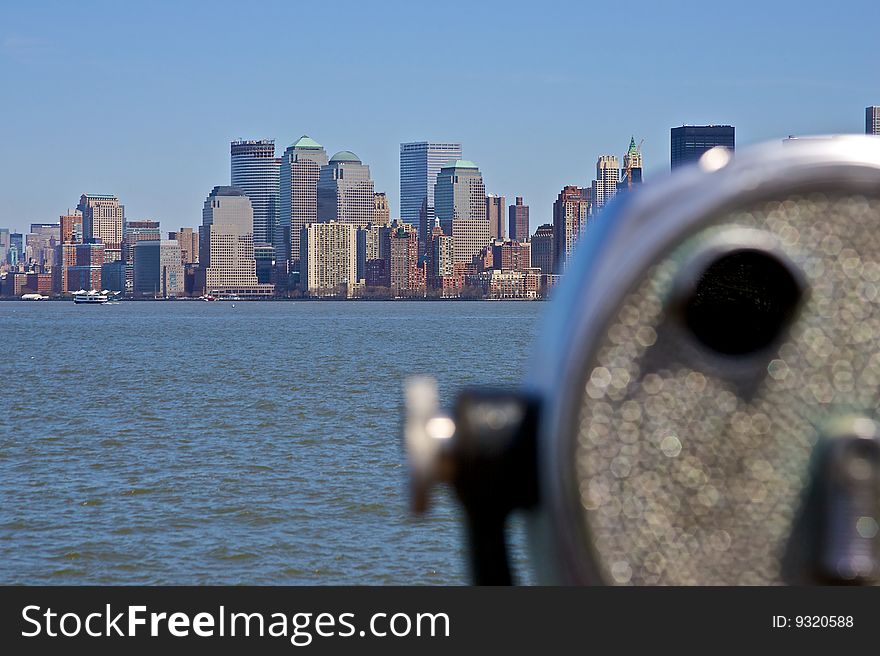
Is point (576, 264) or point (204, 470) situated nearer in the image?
point (576, 264)

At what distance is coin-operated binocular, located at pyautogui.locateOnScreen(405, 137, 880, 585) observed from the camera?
1.38 meters

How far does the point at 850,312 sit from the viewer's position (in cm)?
140

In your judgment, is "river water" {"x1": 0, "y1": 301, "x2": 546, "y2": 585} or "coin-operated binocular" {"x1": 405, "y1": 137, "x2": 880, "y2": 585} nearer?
"coin-operated binocular" {"x1": 405, "y1": 137, "x2": 880, "y2": 585}

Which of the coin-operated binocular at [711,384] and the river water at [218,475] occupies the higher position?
the coin-operated binocular at [711,384]

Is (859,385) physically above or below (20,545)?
above

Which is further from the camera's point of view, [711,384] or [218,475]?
[218,475]

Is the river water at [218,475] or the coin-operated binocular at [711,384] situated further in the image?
the river water at [218,475]

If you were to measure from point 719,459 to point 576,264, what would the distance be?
0.25 meters

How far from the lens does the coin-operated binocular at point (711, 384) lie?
1.38 m

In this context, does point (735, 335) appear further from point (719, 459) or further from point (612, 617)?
point (612, 617)

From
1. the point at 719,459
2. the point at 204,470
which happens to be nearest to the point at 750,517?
the point at 719,459

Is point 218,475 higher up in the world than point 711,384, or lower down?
lower down

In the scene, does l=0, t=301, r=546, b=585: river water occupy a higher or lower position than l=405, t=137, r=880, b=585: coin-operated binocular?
lower

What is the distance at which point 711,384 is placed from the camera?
55.1 inches
